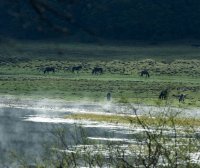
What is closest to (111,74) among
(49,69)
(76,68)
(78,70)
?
(78,70)

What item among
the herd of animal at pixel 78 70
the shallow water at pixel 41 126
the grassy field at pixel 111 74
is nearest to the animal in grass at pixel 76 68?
the herd of animal at pixel 78 70

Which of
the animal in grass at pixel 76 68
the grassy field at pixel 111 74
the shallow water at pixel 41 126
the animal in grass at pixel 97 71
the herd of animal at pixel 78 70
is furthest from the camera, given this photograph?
the animal in grass at pixel 76 68

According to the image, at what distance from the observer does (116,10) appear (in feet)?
521

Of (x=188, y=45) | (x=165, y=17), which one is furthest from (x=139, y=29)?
(x=188, y=45)

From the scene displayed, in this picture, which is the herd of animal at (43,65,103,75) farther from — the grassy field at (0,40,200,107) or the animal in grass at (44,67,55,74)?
the grassy field at (0,40,200,107)

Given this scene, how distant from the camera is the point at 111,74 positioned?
311 ft

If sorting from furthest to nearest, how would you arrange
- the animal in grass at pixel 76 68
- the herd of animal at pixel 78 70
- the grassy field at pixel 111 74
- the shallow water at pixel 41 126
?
the animal in grass at pixel 76 68 → the herd of animal at pixel 78 70 → the grassy field at pixel 111 74 → the shallow water at pixel 41 126

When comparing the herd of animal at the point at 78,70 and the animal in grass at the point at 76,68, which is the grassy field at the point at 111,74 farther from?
the herd of animal at the point at 78,70

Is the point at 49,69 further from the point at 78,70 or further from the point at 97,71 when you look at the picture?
the point at 97,71

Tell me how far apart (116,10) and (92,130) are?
391ft

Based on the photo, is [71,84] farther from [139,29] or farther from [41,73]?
[139,29]

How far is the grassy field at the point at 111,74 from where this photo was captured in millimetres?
72938

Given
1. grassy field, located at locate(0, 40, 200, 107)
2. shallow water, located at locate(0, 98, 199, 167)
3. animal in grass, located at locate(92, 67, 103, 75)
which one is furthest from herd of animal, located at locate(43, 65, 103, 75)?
shallow water, located at locate(0, 98, 199, 167)

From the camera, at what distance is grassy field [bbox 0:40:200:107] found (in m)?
72.9
